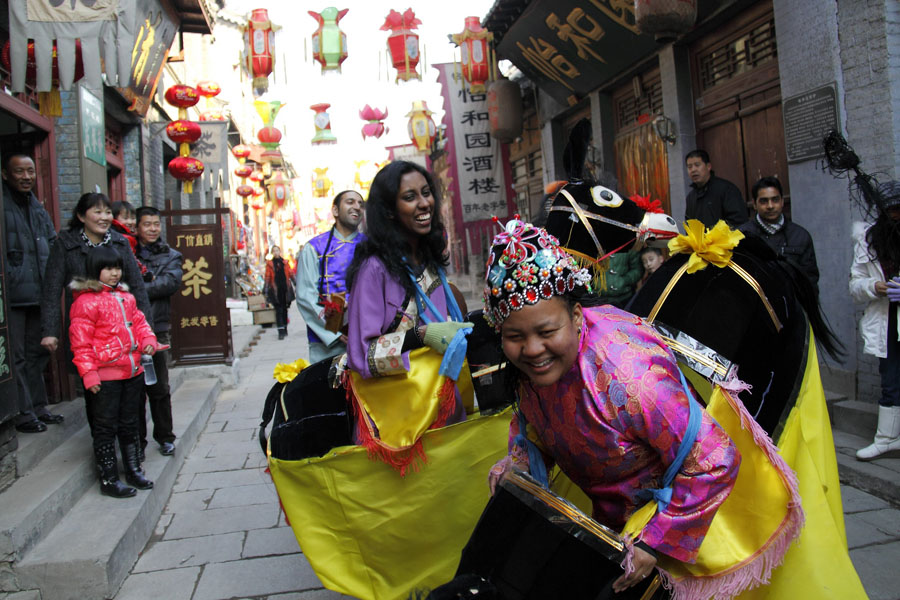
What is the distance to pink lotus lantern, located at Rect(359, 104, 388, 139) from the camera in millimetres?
20219

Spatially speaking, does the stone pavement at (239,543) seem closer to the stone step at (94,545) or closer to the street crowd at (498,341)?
the stone step at (94,545)

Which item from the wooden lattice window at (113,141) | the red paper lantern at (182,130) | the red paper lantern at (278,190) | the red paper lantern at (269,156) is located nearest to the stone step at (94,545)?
the wooden lattice window at (113,141)

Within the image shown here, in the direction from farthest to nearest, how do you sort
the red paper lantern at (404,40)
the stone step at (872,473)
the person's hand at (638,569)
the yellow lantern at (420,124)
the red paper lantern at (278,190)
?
1. the red paper lantern at (278,190)
2. the yellow lantern at (420,124)
3. the red paper lantern at (404,40)
4. the stone step at (872,473)
5. the person's hand at (638,569)

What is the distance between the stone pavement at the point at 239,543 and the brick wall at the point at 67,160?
307 centimetres

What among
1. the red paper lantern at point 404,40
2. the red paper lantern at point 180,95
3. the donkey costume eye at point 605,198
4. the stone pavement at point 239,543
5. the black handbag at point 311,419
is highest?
the red paper lantern at point 404,40

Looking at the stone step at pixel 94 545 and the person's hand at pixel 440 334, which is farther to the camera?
the stone step at pixel 94 545

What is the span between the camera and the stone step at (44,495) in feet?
9.78

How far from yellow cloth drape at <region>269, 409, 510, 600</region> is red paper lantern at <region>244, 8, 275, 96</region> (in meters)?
10.9

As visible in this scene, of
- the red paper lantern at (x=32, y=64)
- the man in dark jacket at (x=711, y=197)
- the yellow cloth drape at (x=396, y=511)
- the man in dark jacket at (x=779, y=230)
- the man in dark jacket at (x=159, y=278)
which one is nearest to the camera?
the yellow cloth drape at (x=396, y=511)

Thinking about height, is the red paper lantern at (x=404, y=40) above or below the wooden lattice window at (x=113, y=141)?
above

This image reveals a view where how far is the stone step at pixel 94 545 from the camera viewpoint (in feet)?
9.68

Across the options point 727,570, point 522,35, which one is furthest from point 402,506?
point 522,35

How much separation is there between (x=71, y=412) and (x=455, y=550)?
3678mm

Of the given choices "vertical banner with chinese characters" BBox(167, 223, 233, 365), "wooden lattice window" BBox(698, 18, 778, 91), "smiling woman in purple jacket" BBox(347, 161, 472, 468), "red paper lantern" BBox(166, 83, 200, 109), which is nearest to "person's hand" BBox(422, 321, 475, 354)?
"smiling woman in purple jacket" BBox(347, 161, 472, 468)
